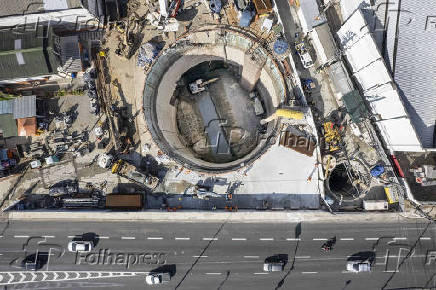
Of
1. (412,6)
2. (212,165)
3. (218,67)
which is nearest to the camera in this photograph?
(412,6)

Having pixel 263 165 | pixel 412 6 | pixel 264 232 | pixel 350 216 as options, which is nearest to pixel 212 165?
pixel 263 165

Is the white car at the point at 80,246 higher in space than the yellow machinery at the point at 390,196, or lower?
lower

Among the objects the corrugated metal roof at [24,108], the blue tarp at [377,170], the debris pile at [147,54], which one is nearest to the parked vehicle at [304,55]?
the blue tarp at [377,170]

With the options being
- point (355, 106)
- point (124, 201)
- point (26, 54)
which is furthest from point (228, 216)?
point (26, 54)

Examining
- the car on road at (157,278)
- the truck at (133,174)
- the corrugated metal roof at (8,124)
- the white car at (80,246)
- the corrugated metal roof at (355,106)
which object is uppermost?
the corrugated metal roof at (355,106)

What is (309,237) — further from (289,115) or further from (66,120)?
(66,120)

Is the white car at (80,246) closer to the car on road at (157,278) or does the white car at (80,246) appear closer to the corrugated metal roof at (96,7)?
the car on road at (157,278)

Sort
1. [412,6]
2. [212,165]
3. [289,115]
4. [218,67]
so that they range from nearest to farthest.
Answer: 1. [412,6]
2. [289,115]
3. [212,165]
4. [218,67]
